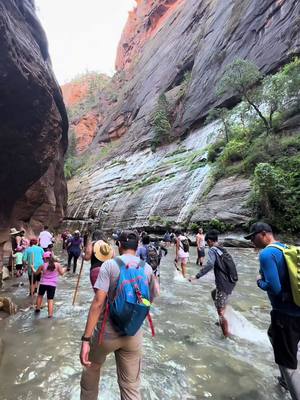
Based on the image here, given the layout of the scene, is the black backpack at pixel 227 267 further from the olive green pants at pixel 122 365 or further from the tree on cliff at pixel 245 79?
the tree on cliff at pixel 245 79

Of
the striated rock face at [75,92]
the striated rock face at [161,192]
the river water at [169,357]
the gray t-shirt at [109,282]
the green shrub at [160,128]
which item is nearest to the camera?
the gray t-shirt at [109,282]

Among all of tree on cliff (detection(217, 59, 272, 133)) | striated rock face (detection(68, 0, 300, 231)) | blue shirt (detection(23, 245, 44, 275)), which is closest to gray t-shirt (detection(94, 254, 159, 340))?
blue shirt (detection(23, 245, 44, 275))

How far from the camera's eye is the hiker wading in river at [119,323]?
9.10 ft

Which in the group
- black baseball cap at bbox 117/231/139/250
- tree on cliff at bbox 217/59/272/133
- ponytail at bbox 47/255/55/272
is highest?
tree on cliff at bbox 217/59/272/133

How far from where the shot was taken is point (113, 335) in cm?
287

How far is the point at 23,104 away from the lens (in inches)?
454

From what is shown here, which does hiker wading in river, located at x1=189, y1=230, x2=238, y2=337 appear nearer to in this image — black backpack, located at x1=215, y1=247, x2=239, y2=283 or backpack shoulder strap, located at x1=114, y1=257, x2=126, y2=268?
black backpack, located at x1=215, y1=247, x2=239, y2=283

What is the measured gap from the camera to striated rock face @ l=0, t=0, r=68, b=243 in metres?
9.91

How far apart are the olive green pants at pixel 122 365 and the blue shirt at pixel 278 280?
1.36m

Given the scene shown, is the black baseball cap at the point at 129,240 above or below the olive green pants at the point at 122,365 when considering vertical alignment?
above

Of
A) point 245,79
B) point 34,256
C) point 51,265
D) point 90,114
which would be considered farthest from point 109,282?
point 90,114

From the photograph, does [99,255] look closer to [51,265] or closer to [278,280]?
[51,265]

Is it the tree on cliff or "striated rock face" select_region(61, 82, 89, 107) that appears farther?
"striated rock face" select_region(61, 82, 89, 107)

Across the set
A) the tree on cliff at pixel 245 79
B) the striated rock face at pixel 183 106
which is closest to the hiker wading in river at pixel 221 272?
the striated rock face at pixel 183 106
